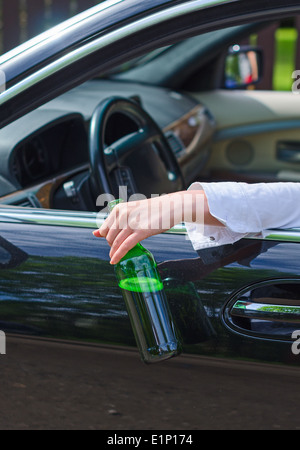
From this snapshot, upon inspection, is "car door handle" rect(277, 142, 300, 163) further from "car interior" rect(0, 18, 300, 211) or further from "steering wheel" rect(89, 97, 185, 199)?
"steering wheel" rect(89, 97, 185, 199)

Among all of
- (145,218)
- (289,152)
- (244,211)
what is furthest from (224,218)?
(289,152)

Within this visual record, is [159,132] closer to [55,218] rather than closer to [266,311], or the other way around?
[55,218]

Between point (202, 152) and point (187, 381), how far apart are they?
2.13m

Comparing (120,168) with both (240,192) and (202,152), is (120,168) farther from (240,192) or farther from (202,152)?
(202,152)

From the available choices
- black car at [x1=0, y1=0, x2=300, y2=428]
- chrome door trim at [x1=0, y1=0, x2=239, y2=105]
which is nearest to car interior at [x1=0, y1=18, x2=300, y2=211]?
chrome door trim at [x1=0, y1=0, x2=239, y2=105]

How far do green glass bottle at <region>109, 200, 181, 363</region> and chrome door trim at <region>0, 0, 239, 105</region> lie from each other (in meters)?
0.43

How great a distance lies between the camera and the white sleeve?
137 centimetres

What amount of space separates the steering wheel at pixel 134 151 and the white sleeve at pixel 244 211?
2.20 feet

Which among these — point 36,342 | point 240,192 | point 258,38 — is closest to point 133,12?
point 240,192

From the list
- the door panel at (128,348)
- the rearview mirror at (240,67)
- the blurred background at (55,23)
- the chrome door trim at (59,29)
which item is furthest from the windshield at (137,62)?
the blurred background at (55,23)

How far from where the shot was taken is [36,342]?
4.54 feet

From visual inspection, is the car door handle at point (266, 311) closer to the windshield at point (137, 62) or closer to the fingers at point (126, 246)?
the fingers at point (126, 246)

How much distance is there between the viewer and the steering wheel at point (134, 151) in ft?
7.00
